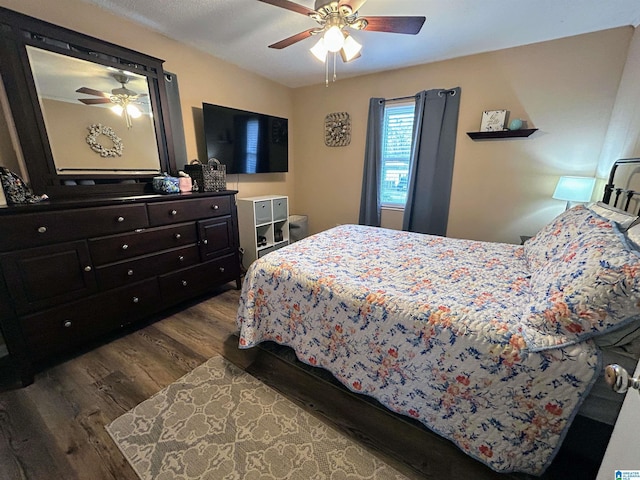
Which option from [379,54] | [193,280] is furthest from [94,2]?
[379,54]

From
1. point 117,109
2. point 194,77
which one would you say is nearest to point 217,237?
point 117,109

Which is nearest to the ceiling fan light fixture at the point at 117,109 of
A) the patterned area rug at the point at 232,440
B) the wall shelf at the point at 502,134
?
the patterned area rug at the point at 232,440

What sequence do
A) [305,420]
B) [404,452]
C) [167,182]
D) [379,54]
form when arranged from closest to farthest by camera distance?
[404,452] < [305,420] < [167,182] < [379,54]

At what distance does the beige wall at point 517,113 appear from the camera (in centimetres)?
232

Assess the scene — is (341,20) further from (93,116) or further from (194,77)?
(93,116)

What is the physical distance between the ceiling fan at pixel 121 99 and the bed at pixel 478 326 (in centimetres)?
177

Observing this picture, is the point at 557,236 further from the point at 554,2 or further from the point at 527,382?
the point at 554,2

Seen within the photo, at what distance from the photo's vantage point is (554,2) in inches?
72.6

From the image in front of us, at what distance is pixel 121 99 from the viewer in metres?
2.11

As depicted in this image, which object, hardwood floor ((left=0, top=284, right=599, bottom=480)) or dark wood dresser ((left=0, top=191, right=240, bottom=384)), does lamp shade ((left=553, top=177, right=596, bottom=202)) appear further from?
dark wood dresser ((left=0, top=191, right=240, bottom=384))

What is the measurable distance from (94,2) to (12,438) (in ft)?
9.27

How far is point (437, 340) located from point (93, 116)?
2.78m

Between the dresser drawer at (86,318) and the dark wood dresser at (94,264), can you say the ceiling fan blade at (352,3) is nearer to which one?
the dark wood dresser at (94,264)

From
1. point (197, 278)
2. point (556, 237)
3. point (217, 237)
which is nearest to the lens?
point (556, 237)
